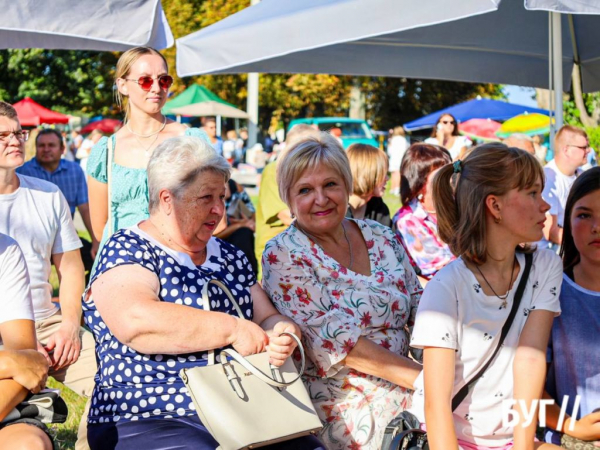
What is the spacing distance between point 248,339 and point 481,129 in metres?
20.1

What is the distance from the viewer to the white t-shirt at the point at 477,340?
8.47 feet

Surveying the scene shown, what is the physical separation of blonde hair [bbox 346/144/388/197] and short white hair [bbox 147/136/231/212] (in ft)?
8.44

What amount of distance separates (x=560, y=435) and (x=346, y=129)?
25.7 m

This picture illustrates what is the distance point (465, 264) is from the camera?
269 cm

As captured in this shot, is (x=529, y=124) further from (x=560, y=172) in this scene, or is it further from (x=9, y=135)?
(x=9, y=135)

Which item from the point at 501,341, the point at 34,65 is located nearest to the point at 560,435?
the point at 501,341

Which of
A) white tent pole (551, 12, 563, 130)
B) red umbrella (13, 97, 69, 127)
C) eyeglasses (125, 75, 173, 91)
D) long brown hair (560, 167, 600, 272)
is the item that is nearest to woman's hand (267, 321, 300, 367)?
long brown hair (560, 167, 600, 272)

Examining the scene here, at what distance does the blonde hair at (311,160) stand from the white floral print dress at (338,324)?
0.74 ft

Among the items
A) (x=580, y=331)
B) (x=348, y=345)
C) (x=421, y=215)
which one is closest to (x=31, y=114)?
(x=421, y=215)

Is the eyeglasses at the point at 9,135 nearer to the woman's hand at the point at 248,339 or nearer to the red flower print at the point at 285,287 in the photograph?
the red flower print at the point at 285,287

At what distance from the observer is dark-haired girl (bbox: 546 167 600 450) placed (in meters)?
2.81

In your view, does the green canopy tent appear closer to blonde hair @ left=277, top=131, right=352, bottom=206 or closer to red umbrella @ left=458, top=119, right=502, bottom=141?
red umbrella @ left=458, top=119, right=502, bottom=141

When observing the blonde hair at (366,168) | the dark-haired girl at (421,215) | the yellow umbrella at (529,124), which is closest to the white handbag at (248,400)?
the dark-haired girl at (421,215)

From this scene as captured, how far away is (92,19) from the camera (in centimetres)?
358
